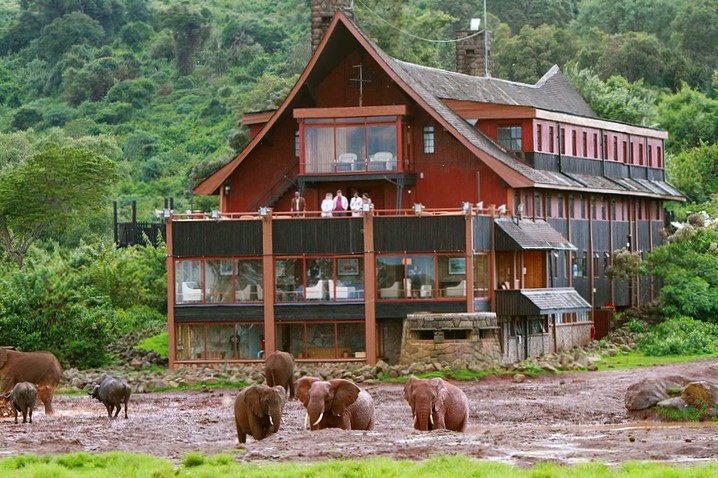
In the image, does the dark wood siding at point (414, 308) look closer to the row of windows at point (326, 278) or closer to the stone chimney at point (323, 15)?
the row of windows at point (326, 278)

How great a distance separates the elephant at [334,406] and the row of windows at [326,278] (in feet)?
73.1

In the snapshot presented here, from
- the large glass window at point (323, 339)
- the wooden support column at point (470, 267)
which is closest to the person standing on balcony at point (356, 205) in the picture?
the large glass window at point (323, 339)

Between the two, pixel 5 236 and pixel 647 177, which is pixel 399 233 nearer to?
pixel 647 177

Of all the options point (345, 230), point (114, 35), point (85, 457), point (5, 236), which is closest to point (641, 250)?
point (345, 230)

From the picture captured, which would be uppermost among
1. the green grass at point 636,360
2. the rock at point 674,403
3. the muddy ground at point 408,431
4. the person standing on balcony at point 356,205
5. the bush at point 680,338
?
the person standing on balcony at point 356,205

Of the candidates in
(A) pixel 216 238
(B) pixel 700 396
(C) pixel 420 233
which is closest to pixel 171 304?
(A) pixel 216 238

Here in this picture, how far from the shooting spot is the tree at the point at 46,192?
9206 cm

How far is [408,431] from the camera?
38.5 meters

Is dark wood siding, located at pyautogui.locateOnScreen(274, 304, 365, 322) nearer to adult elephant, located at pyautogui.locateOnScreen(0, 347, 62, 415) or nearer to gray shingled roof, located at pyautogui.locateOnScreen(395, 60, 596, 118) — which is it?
gray shingled roof, located at pyautogui.locateOnScreen(395, 60, 596, 118)

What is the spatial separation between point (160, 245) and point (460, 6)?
2978 inches

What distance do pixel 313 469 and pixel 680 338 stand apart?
37520 millimetres

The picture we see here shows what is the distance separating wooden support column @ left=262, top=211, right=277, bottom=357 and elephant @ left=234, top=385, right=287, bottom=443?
81.0 ft

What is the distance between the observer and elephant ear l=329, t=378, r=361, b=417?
3809 cm

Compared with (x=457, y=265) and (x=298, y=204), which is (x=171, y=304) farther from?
(x=457, y=265)
